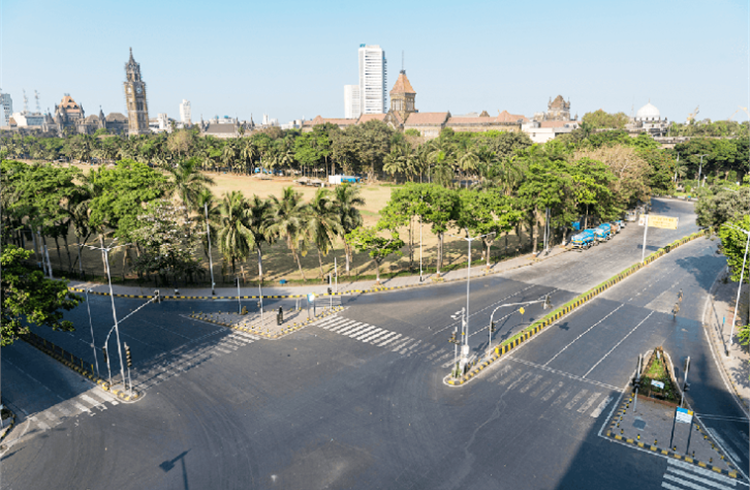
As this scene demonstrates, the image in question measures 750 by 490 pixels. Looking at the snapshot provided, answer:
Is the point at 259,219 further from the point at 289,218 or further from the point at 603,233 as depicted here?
the point at 603,233

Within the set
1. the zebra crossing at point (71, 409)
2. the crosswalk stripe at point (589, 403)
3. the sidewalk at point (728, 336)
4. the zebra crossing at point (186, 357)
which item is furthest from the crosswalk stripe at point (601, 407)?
the zebra crossing at point (71, 409)

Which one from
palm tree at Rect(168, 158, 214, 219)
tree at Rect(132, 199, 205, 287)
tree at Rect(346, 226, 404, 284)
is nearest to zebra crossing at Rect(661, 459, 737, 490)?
tree at Rect(346, 226, 404, 284)

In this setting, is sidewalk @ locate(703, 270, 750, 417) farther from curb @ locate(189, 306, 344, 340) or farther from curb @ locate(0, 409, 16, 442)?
curb @ locate(0, 409, 16, 442)

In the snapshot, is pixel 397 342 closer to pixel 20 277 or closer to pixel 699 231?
pixel 20 277

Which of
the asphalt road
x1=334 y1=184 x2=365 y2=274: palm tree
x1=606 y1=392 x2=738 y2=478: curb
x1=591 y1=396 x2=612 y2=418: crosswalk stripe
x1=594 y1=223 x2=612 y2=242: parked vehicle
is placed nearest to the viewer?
the asphalt road

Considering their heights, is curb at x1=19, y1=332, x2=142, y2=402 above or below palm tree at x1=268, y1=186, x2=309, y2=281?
below

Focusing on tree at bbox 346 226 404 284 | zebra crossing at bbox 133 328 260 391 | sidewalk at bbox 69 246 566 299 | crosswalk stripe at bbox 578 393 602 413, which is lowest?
crosswalk stripe at bbox 578 393 602 413

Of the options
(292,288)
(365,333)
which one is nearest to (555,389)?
(365,333)
